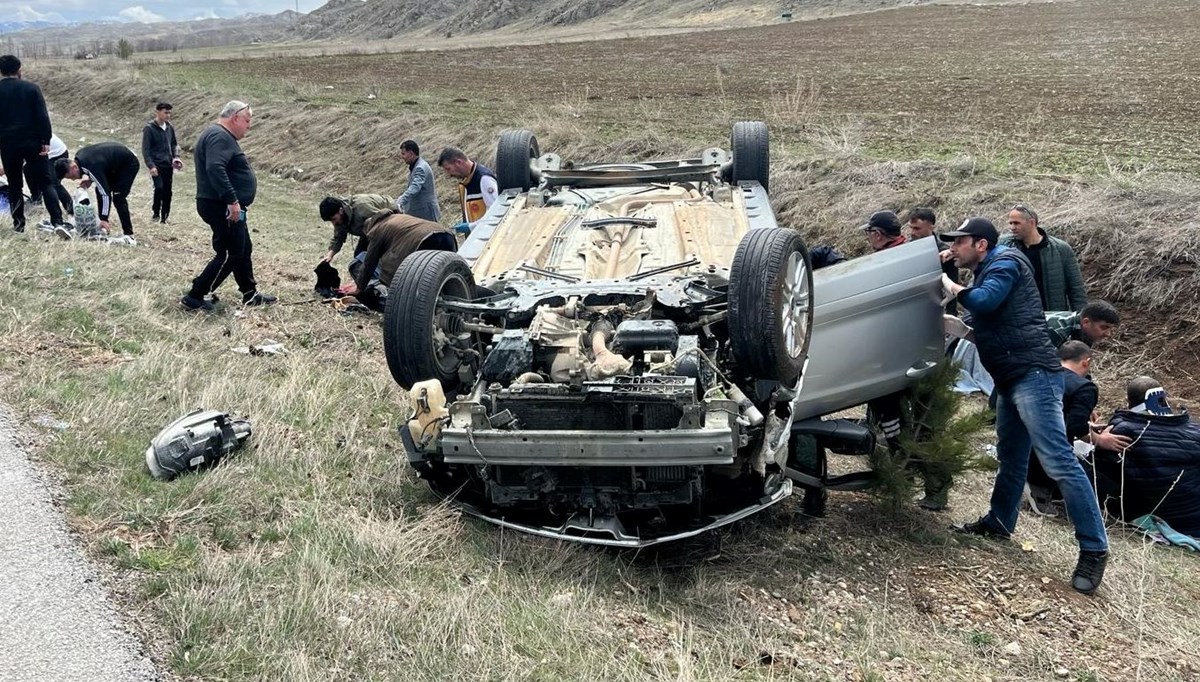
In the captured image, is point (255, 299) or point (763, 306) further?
point (255, 299)

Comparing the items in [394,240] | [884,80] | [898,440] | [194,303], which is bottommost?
[898,440]

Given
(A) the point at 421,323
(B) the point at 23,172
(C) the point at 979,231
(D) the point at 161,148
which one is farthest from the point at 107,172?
(C) the point at 979,231

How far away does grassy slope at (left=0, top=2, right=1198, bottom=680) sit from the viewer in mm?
3324

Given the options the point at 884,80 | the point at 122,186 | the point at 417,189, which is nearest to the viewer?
the point at 417,189

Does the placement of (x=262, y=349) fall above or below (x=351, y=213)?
below

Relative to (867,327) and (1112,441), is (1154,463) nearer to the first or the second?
(1112,441)

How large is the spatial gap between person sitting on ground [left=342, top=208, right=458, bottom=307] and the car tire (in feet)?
7.21

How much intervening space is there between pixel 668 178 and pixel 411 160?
3.11m

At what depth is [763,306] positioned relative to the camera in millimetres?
4285

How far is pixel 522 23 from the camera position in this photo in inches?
2793

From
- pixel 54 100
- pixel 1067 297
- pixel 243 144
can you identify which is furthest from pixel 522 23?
pixel 1067 297

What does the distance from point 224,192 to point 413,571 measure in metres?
4.35

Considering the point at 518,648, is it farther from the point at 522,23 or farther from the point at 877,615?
the point at 522,23

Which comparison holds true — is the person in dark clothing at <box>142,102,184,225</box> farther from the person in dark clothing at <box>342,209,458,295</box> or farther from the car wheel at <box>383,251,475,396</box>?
the car wheel at <box>383,251,475,396</box>
